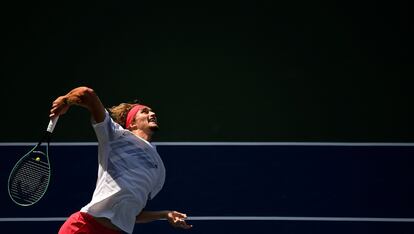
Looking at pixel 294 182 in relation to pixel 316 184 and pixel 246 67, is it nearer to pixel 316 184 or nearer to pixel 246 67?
pixel 316 184

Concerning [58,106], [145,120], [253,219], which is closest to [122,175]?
A: [145,120]

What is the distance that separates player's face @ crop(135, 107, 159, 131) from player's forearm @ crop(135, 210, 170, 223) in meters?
0.48

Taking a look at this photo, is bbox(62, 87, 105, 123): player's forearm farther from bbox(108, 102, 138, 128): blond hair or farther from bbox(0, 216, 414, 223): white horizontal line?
bbox(0, 216, 414, 223): white horizontal line

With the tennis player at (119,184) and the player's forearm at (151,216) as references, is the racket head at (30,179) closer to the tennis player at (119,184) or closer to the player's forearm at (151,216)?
the tennis player at (119,184)

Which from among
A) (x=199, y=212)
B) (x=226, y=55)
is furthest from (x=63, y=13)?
(x=199, y=212)

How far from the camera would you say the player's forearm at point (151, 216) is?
17.3 feet

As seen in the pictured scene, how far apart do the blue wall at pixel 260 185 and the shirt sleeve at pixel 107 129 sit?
1.63 m

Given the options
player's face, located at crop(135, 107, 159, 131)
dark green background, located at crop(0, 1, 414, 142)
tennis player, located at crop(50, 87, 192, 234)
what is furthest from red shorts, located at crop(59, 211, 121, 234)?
dark green background, located at crop(0, 1, 414, 142)

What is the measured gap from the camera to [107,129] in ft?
17.0

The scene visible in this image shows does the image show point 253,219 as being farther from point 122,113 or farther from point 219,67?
point 122,113

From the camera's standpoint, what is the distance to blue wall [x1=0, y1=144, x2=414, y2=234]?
22.5ft

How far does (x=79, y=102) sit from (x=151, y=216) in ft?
2.84

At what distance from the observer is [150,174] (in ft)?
17.6

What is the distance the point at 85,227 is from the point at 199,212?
185 cm
